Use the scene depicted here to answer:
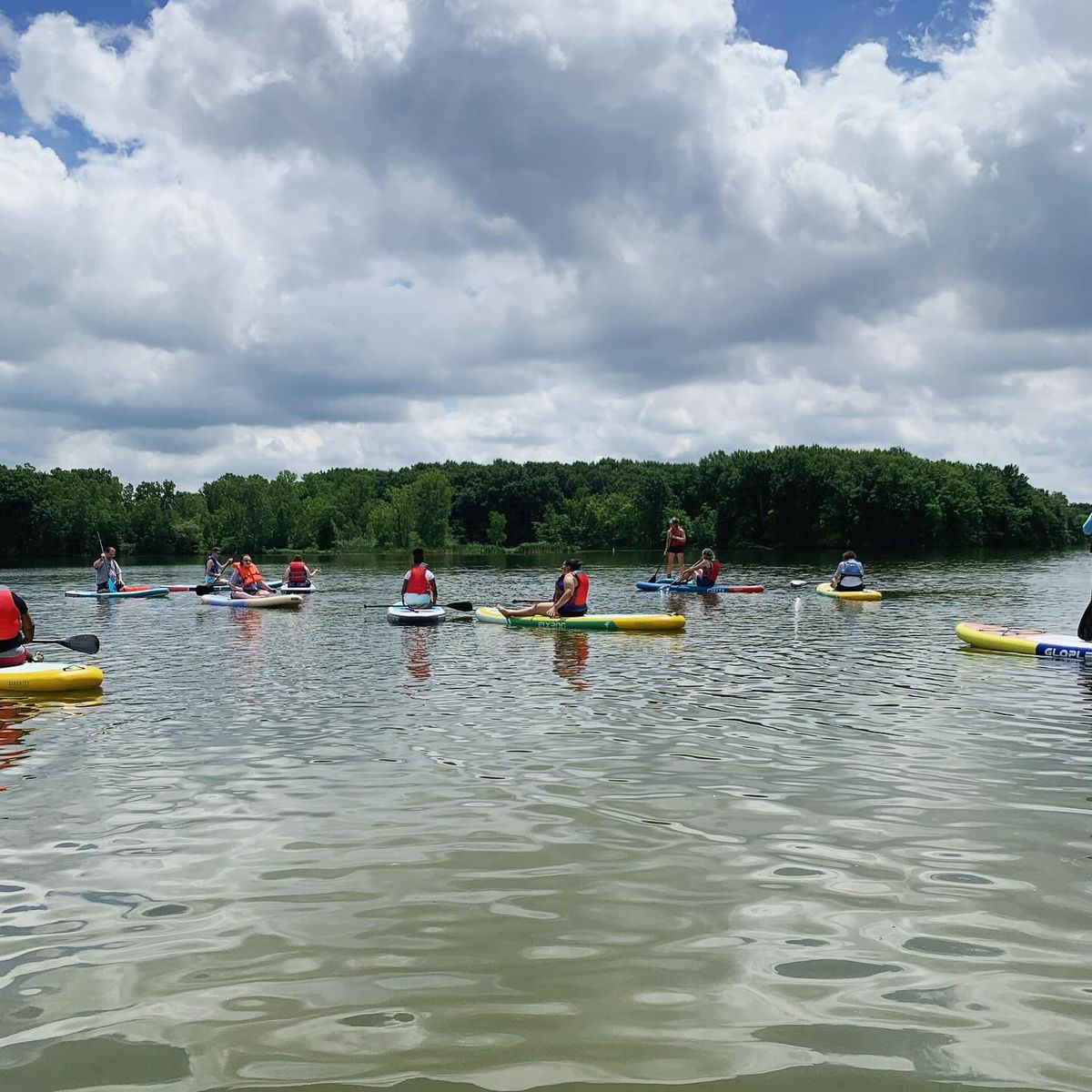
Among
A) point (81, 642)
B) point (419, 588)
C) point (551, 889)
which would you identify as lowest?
point (551, 889)

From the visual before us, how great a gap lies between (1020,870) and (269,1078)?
4.37 meters

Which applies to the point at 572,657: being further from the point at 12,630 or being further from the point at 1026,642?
the point at 12,630

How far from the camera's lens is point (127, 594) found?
32688 millimetres

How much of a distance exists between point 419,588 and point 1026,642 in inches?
511

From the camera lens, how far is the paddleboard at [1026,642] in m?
15.2

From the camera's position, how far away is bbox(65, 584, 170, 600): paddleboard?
32219 millimetres

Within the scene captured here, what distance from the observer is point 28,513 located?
103 meters

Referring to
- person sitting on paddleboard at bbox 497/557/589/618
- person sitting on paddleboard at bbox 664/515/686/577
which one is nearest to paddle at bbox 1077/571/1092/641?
person sitting on paddleboard at bbox 497/557/589/618

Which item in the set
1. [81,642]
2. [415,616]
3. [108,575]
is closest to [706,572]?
[415,616]

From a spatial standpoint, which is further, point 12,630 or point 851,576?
point 851,576

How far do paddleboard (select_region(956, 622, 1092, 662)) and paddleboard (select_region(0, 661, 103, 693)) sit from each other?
45.1 ft

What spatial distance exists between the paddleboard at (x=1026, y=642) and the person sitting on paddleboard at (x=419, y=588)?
1159cm

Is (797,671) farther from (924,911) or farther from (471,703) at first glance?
(924,911)

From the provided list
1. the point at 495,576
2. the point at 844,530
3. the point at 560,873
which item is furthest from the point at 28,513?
the point at 560,873
